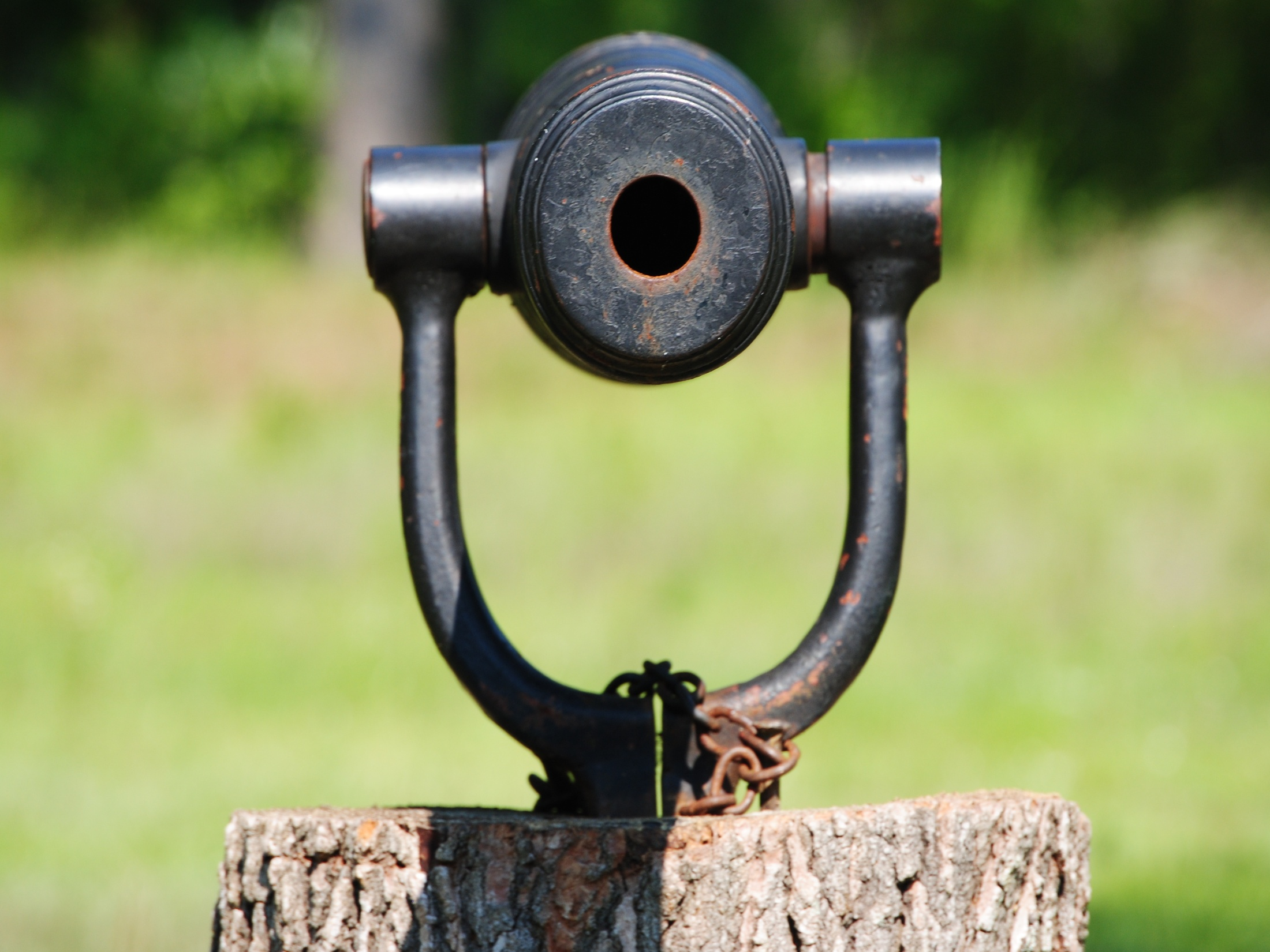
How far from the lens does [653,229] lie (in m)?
2.09

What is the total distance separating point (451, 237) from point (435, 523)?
401mm

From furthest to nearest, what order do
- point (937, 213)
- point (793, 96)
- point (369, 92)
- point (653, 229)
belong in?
point (793, 96)
point (369, 92)
point (937, 213)
point (653, 229)

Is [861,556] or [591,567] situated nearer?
[861,556]

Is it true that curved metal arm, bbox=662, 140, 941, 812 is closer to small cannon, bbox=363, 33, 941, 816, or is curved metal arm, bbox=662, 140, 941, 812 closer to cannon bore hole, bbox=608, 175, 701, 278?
small cannon, bbox=363, 33, 941, 816

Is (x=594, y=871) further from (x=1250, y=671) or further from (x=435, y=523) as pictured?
(x=1250, y=671)

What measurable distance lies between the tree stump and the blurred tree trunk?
8731mm

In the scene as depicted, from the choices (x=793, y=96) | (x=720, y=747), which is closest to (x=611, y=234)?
(x=720, y=747)

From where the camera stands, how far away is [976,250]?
1129cm

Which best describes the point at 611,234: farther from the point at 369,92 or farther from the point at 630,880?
the point at 369,92

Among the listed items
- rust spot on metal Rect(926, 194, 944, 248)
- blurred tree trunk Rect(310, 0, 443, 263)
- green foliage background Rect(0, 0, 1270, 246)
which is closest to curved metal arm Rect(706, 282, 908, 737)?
rust spot on metal Rect(926, 194, 944, 248)

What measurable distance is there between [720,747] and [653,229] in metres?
0.71

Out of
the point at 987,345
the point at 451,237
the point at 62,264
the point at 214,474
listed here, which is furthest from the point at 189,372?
the point at 451,237

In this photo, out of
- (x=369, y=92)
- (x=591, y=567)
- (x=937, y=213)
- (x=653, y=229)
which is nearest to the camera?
(x=653, y=229)

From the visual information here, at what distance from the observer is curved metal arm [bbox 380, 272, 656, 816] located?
2.07m
